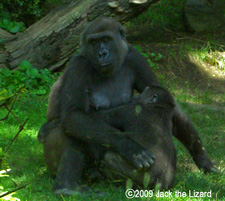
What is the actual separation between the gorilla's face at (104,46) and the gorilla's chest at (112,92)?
12cm

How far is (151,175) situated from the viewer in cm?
357

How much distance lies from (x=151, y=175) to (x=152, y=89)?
0.77 m

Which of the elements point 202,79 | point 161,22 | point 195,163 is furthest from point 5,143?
point 161,22

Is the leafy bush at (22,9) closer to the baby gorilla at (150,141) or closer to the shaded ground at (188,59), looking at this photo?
the shaded ground at (188,59)

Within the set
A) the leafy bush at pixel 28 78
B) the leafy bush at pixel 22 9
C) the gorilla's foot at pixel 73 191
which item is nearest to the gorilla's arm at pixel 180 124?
the gorilla's foot at pixel 73 191

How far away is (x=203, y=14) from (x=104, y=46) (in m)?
4.68

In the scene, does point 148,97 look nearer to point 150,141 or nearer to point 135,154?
point 150,141

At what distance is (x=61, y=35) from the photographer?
675 cm

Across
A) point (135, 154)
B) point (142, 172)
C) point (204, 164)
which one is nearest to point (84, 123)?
Result: point (135, 154)

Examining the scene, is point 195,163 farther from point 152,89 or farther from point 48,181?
point 48,181

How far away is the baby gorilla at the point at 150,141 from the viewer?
358 centimetres

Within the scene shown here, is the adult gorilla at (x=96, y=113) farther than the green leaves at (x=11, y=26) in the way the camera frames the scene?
No

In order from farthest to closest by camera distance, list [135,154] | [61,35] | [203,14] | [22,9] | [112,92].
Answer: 1. [22,9]
2. [203,14]
3. [61,35]
4. [112,92]
5. [135,154]

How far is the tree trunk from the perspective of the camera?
262 inches
